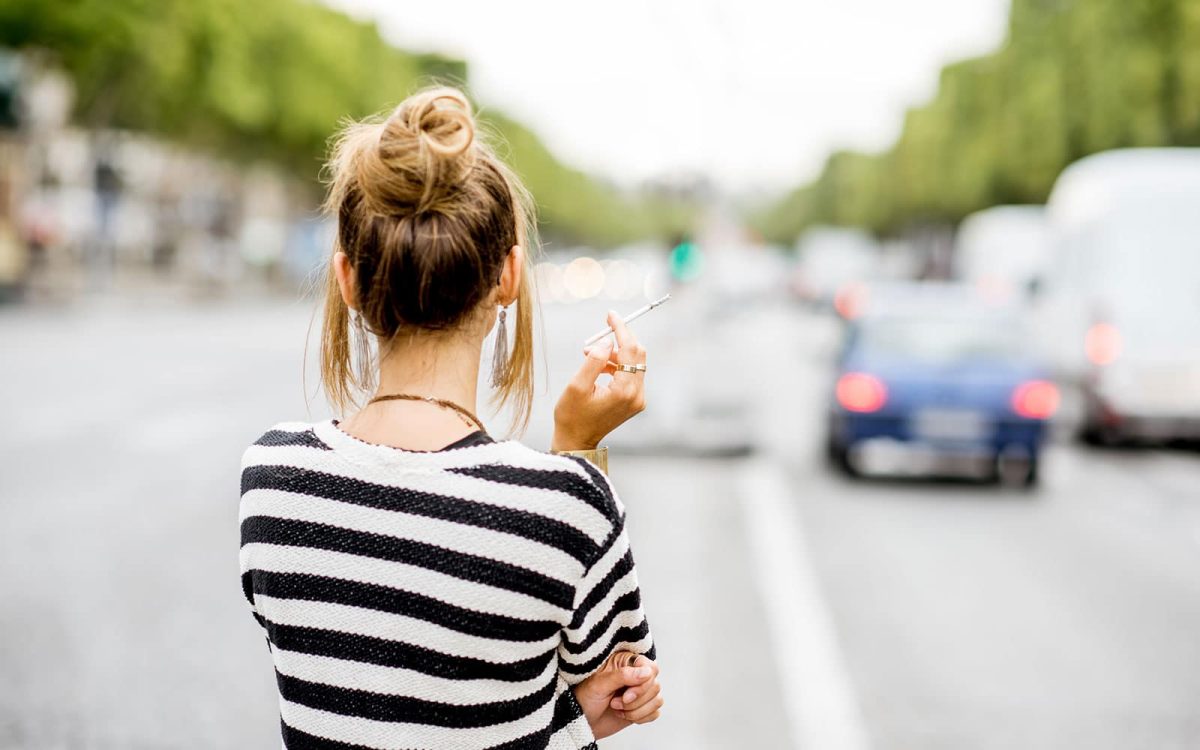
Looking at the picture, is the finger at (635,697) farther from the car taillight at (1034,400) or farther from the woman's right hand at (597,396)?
the car taillight at (1034,400)

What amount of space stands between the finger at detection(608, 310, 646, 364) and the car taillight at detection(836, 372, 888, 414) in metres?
10.9

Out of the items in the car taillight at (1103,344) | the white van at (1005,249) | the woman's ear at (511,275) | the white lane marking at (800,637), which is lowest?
the white lane marking at (800,637)

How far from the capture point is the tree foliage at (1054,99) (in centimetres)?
3962

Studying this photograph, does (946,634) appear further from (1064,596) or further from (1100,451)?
(1100,451)

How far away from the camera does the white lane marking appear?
5.62 meters

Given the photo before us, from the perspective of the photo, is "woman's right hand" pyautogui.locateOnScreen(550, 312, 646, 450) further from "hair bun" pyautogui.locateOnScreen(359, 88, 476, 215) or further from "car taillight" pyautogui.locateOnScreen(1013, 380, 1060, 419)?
"car taillight" pyautogui.locateOnScreen(1013, 380, 1060, 419)

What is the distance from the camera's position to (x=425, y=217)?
176 cm

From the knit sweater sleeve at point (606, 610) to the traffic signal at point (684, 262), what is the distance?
13.9 m

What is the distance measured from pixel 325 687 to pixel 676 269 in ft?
46.2

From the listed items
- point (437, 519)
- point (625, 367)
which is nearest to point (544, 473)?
point (437, 519)

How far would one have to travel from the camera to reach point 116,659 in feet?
21.1

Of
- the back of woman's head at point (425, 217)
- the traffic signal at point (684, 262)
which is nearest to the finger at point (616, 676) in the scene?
the back of woman's head at point (425, 217)

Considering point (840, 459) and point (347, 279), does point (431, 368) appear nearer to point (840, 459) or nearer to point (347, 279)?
point (347, 279)

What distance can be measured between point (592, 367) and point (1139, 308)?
1443 centimetres
